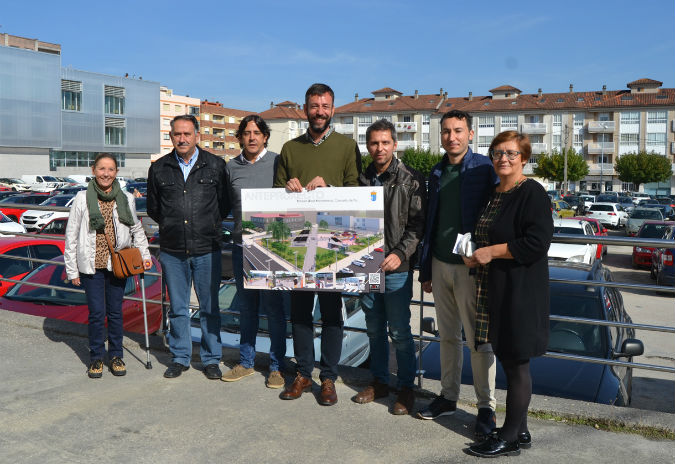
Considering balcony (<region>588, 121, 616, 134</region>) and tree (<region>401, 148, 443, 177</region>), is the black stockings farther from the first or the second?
balcony (<region>588, 121, 616, 134</region>)

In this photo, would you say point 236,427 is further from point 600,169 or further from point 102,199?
point 600,169

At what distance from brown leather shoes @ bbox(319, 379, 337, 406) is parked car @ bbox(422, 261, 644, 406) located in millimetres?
1031

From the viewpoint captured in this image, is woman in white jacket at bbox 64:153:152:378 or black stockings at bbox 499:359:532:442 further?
woman in white jacket at bbox 64:153:152:378

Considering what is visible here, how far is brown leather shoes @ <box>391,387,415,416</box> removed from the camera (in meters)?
4.07

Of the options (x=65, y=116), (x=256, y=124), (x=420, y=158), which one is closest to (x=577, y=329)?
(x=256, y=124)

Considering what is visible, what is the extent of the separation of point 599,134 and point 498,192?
314 feet

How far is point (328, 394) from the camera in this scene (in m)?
4.26

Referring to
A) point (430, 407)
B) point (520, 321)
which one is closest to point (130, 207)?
point (430, 407)

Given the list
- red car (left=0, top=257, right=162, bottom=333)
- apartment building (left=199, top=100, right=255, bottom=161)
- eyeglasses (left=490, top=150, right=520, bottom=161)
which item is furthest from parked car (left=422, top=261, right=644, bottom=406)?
apartment building (left=199, top=100, right=255, bottom=161)

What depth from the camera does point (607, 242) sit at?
4.10 meters

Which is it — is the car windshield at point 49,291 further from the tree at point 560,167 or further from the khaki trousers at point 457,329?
the tree at point 560,167

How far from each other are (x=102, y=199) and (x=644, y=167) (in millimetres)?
88638

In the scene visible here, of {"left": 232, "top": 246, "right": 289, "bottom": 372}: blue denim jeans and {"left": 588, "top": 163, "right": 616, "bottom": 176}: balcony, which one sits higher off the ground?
{"left": 588, "top": 163, "right": 616, "bottom": 176}: balcony

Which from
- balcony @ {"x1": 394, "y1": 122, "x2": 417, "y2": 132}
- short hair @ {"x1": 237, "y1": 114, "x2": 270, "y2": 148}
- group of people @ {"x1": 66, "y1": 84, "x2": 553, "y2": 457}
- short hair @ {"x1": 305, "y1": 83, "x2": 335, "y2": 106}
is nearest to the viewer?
group of people @ {"x1": 66, "y1": 84, "x2": 553, "y2": 457}
